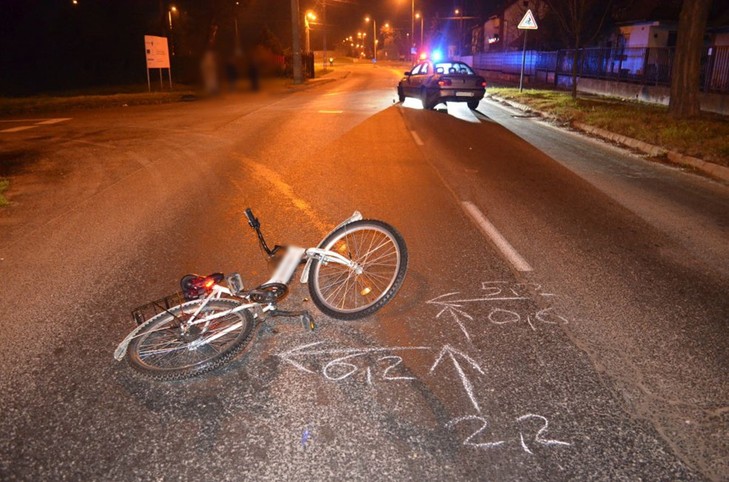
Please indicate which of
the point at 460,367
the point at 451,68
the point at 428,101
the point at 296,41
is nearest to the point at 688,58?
the point at 451,68

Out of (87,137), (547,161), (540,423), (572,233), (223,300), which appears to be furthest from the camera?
(87,137)

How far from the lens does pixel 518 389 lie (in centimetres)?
362

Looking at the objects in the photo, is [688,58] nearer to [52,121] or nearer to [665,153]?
[665,153]

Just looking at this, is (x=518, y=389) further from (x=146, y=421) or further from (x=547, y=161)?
(x=547, y=161)

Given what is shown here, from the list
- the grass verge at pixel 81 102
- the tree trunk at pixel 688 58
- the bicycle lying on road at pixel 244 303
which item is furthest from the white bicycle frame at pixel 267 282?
the grass verge at pixel 81 102

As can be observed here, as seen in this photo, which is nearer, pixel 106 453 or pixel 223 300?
pixel 106 453

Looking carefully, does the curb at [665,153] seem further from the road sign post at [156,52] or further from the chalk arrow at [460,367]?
the road sign post at [156,52]

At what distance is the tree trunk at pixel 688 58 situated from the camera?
15.7 m

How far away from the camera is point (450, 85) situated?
2005 cm

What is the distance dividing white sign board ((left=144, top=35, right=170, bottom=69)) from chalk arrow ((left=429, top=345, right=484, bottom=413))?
30.5 meters

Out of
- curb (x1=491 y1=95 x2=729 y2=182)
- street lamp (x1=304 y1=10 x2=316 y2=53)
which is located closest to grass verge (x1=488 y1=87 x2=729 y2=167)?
curb (x1=491 y1=95 x2=729 y2=182)

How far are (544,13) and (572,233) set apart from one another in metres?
43.9

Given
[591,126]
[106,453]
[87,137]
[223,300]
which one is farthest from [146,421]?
[591,126]

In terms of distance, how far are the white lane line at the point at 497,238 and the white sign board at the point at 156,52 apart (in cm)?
2729
